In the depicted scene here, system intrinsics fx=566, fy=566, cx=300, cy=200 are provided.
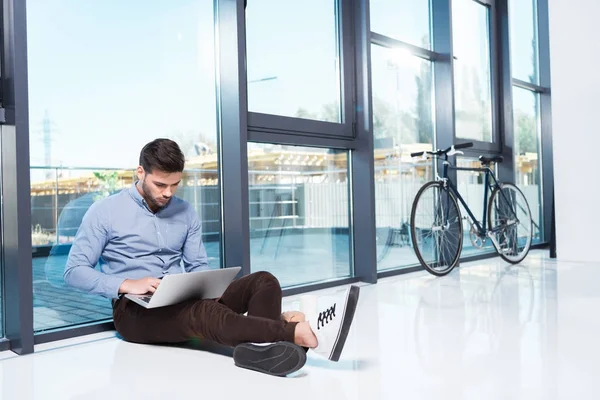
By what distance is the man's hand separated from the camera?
1958 millimetres

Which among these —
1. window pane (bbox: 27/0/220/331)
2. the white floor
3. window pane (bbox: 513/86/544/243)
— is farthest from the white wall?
window pane (bbox: 27/0/220/331)

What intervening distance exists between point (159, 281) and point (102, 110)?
2.97ft

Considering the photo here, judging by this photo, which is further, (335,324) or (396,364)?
(396,364)

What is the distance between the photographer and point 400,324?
244cm

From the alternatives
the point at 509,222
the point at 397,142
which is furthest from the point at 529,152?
the point at 397,142

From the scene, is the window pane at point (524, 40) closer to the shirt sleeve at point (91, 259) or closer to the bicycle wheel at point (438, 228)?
the bicycle wheel at point (438, 228)

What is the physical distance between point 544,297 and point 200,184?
6.14 feet

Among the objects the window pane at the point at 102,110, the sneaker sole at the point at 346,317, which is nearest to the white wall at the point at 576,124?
the window pane at the point at 102,110

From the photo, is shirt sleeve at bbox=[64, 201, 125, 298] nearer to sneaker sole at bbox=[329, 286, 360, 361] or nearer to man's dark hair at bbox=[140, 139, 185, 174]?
man's dark hair at bbox=[140, 139, 185, 174]

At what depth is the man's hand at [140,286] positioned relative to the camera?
1.96m

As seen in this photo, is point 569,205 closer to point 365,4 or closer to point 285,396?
point 365,4

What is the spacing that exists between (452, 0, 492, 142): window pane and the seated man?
298 cm

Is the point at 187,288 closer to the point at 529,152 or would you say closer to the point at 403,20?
the point at 403,20

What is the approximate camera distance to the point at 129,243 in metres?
2.15
